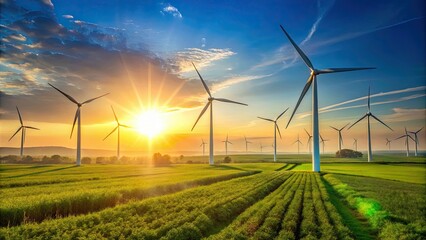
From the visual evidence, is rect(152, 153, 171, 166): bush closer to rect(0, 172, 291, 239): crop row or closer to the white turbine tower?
the white turbine tower

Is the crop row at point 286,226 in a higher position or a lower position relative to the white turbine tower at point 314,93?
lower

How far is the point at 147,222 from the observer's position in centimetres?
2106

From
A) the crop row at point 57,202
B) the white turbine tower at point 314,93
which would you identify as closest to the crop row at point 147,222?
the crop row at point 57,202

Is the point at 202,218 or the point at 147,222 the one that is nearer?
the point at 147,222

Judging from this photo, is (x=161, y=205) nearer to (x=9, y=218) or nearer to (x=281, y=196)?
A: (x=9, y=218)

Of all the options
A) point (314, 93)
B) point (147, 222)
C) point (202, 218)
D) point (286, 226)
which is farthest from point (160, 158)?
point (286, 226)

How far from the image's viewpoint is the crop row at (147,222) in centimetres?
1688

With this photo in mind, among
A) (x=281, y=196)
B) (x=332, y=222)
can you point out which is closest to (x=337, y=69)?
(x=281, y=196)

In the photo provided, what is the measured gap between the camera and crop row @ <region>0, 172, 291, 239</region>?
55.4 ft

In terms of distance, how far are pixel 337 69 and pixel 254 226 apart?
6959cm

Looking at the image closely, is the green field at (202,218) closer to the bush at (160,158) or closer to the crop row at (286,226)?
the crop row at (286,226)

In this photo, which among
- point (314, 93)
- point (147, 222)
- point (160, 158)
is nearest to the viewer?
point (147, 222)

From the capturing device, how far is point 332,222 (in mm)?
21703

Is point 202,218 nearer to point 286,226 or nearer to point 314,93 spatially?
point 286,226
